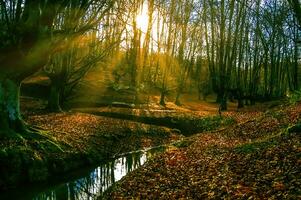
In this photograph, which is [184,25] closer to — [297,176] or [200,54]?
[200,54]

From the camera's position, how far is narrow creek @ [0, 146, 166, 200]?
1180 cm

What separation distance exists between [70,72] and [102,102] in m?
7.75

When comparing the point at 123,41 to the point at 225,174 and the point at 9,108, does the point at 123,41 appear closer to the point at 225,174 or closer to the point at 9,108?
the point at 9,108

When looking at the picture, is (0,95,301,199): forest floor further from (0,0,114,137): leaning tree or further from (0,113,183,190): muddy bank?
(0,0,114,137): leaning tree

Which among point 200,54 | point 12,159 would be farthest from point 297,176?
point 200,54

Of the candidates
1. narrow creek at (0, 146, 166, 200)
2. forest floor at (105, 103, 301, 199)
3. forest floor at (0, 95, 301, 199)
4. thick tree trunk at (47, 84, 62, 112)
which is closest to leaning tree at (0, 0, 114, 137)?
forest floor at (0, 95, 301, 199)

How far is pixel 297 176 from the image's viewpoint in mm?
8000

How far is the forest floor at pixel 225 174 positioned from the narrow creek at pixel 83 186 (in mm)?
1119

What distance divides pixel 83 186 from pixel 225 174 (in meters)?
5.64

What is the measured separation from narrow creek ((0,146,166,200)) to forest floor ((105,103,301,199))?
1.12 meters

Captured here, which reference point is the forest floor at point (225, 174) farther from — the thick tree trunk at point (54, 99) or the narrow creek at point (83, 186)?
the thick tree trunk at point (54, 99)

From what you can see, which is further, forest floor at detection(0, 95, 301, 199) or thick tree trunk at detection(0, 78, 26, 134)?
thick tree trunk at detection(0, 78, 26, 134)

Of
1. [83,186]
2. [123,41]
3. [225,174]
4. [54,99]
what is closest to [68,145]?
[83,186]

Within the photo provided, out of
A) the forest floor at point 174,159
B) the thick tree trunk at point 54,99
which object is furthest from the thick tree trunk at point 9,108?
the thick tree trunk at point 54,99
